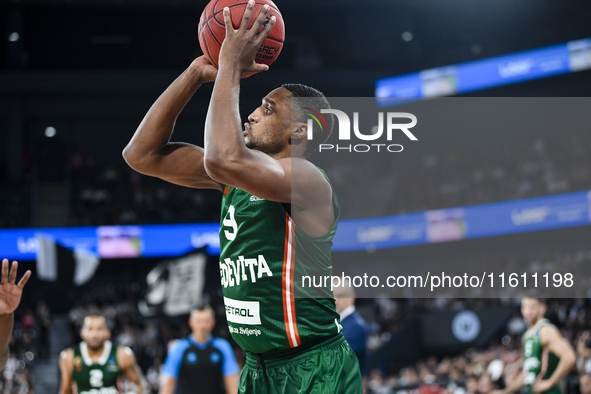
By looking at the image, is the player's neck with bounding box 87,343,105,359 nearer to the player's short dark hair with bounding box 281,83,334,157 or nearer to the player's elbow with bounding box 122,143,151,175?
the player's elbow with bounding box 122,143,151,175

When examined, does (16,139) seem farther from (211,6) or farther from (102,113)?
(211,6)

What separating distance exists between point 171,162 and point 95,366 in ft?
12.6

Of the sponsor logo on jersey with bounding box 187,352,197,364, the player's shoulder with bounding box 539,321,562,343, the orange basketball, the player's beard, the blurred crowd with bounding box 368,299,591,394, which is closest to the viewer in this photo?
the orange basketball

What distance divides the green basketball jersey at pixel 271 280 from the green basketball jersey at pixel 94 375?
3.92 meters

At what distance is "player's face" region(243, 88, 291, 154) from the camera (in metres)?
2.69

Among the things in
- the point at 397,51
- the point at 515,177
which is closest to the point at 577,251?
the point at 515,177

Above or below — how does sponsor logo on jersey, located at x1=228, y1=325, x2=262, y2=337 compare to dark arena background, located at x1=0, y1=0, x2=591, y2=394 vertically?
below

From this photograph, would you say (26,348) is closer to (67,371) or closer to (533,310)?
(67,371)

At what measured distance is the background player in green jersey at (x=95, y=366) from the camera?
239 inches

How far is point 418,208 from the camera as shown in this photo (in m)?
16.0

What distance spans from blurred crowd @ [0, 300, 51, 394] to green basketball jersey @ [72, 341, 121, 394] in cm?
524

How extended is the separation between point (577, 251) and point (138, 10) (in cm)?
1384

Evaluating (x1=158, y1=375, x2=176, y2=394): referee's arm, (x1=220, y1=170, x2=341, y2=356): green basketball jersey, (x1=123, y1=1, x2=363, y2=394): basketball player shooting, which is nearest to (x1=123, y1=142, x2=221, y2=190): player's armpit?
(x1=123, y1=1, x2=363, y2=394): basketball player shooting

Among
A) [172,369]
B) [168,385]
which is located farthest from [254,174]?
[172,369]
